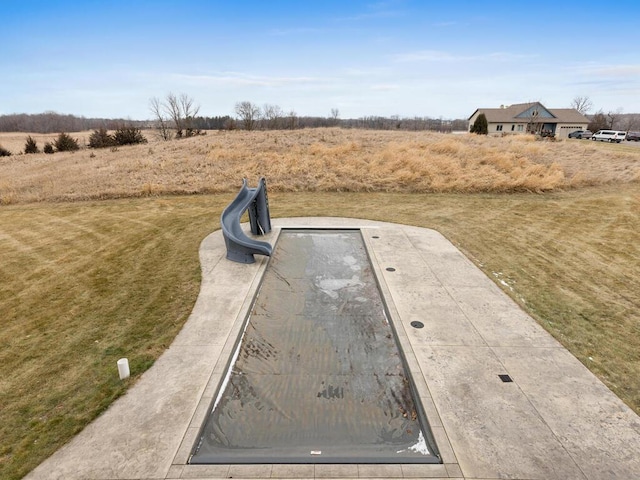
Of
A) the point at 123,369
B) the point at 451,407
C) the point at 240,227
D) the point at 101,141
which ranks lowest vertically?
the point at 451,407

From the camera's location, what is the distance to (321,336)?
20.9 feet

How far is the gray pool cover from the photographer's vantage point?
4098mm

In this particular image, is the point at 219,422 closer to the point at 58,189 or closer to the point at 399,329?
the point at 399,329

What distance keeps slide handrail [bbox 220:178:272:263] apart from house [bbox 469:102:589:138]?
172ft

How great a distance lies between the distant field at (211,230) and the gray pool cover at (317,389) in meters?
1.61

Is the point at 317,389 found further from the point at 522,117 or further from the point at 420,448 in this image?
the point at 522,117

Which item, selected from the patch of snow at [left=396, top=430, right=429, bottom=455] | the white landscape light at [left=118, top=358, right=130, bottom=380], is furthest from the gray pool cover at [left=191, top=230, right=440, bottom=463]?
the white landscape light at [left=118, top=358, right=130, bottom=380]

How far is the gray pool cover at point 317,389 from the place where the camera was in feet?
13.4

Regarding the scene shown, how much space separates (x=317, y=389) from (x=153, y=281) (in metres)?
5.19

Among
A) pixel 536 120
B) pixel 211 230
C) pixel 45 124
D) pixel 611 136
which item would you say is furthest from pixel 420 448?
pixel 45 124

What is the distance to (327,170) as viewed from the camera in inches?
820

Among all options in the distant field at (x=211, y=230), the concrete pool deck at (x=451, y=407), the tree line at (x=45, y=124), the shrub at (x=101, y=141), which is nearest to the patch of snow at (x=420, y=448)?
the concrete pool deck at (x=451, y=407)

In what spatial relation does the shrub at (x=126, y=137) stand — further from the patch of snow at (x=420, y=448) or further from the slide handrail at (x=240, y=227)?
the patch of snow at (x=420, y=448)

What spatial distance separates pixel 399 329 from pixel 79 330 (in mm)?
5808
